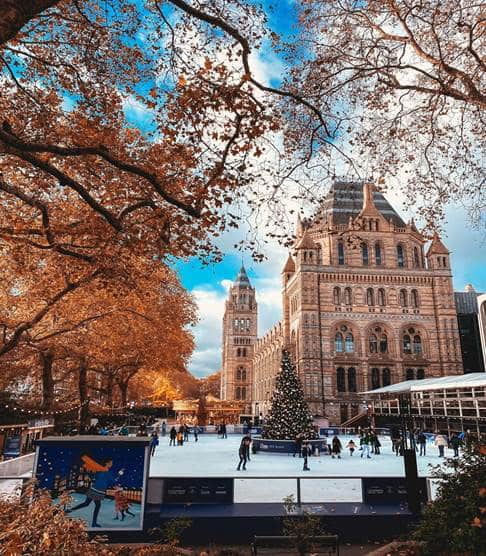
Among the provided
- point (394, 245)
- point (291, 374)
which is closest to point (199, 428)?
point (291, 374)

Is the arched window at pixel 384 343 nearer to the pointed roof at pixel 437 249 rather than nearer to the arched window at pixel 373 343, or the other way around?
the arched window at pixel 373 343

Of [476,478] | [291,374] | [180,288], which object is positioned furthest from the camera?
[180,288]

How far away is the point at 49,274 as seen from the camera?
58.0ft

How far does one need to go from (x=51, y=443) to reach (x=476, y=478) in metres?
7.50

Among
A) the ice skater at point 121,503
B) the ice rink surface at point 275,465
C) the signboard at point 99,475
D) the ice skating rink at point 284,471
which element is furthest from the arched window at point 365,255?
the ice skater at point 121,503

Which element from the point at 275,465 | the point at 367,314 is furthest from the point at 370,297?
the point at 275,465

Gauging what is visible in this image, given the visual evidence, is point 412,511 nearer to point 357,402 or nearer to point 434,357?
point 357,402

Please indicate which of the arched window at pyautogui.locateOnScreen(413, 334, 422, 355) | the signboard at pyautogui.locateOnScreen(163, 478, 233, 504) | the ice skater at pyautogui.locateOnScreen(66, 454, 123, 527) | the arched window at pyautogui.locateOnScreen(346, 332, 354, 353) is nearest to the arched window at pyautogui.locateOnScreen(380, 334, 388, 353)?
the arched window at pyautogui.locateOnScreen(413, 334, 422, 355)

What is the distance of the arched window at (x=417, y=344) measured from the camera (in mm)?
49625

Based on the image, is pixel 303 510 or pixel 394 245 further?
pixel 394 245

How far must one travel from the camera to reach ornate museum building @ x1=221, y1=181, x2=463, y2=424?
47.4 meters

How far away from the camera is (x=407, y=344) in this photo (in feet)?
163

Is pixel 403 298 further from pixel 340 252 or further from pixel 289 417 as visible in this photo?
pixel 289 417

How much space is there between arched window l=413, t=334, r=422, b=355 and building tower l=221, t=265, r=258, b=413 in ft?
171
